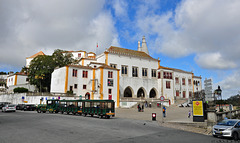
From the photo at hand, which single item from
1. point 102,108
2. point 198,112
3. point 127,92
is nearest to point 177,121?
point 198,112

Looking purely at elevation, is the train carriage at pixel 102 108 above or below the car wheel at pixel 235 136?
above

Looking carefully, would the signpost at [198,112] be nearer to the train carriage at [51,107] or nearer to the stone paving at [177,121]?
the stone paving at [177,121]

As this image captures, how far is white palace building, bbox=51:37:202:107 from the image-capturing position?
43500 mm

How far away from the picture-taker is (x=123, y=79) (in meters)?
51.1

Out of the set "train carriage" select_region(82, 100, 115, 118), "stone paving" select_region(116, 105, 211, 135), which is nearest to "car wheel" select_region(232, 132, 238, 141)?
"stone paving" select_region(116, 105, 211, 135)

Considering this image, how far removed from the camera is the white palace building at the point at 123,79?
43.5 m

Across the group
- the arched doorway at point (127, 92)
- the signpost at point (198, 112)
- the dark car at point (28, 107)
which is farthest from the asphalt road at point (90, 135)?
the arched doorway at point (127, 92)

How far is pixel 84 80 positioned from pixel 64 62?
13545mm

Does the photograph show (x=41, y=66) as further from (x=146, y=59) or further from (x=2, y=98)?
(x=146, y=59)

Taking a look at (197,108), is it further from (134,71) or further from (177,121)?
(134,71)

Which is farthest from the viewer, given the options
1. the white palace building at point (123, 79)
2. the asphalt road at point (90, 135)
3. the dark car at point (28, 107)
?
the white palace building at point (123, 79)

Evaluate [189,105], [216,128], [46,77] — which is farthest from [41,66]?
[216,128]

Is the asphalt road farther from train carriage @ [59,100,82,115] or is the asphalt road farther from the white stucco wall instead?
the white stucco wall

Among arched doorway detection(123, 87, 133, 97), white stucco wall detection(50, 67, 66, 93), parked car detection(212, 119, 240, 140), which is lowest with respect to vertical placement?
parked car detection(212, 119, 240, 140)
